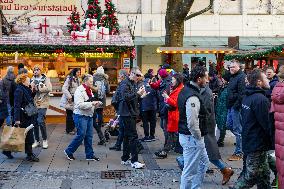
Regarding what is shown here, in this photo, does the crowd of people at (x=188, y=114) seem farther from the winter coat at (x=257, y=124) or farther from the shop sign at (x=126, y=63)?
the shop sign at (x=126, y=63)

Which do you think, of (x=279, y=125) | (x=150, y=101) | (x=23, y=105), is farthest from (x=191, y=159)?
(x=150, y=101)

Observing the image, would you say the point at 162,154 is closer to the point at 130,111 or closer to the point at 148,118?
the point at 130,111

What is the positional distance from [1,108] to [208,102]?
20.9 ft

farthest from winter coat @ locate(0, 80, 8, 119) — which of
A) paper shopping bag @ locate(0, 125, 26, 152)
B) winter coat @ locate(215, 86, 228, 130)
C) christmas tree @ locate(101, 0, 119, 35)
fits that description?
christmas tree @ locate(101, 0, 119, 35)

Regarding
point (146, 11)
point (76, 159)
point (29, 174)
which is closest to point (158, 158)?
point (76, 159)

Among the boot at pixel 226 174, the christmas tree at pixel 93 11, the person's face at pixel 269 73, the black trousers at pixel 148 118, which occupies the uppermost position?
the christmas tree at pixel 93 11

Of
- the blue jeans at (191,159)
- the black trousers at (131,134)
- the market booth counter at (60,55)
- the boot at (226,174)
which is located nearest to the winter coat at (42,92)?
the black trousers at (131,134)

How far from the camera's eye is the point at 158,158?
36.0ft

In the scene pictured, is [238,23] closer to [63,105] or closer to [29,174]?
[63,105]

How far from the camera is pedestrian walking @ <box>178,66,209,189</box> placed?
7.12 m

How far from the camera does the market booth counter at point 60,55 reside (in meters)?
16.9

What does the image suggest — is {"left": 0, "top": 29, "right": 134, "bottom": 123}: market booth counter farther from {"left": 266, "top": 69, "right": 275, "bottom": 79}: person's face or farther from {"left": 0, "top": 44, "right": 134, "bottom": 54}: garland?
{"left": 266, "top": 69, "right": 275, "bottom": 79}: person's face

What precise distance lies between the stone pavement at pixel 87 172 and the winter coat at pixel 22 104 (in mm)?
757

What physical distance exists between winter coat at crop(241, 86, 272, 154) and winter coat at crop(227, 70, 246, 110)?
3.36m
